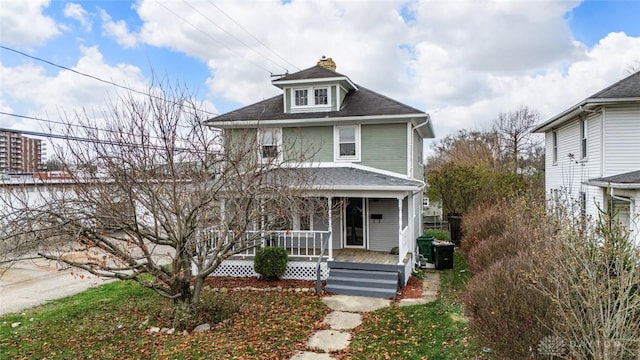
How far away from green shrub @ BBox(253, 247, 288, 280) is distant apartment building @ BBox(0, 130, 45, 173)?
634cm

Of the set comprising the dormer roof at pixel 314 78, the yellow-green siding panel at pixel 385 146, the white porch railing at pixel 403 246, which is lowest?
the white porch railing at pixel 403 246

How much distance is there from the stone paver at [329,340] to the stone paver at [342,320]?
0.36m

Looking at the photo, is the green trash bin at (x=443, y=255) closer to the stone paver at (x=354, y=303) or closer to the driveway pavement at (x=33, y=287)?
the stone paver at (x=354, y=303)

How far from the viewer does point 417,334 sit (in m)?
7.75

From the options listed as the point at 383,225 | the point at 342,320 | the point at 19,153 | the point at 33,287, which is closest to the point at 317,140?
Answer: the point at 383,225

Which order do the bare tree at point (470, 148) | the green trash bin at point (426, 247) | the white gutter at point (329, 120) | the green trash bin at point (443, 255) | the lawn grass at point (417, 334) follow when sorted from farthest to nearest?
the bare tree at point (470, 148), the green trash bin at point (426, 247), the green trash bin at point (443, 255), the white gutter at point (329, 120), the lawn grass at point (417, 334)

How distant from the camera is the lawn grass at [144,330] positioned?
22.8ft

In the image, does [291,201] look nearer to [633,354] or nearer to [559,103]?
[633,354]

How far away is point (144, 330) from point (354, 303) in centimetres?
511

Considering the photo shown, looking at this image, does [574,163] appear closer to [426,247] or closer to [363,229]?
[426,247]

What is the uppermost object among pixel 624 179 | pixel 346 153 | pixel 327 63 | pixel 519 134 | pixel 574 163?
pixel 327 63

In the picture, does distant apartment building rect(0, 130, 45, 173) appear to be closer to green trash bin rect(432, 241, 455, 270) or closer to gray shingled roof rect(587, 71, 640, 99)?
green trash bin rect(432, 241, 455, 270)

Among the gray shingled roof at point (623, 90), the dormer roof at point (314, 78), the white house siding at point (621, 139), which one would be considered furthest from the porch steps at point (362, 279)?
the gray shingled roof at point (623, 90)

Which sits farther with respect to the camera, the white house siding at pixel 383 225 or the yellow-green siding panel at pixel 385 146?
the white house siding at pixel 383 225
